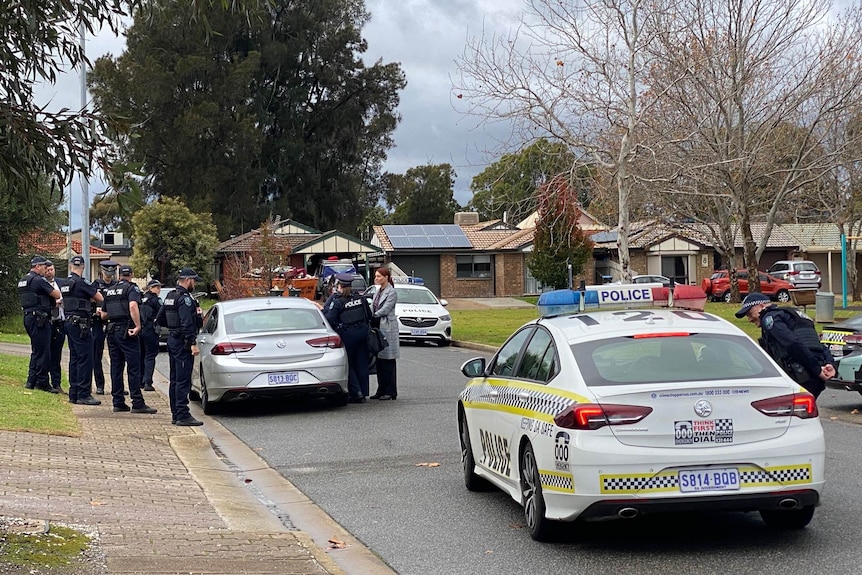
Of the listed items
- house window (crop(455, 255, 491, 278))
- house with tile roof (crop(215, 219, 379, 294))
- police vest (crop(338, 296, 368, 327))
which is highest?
house with tile roof (crop(215, 219, 379, 294))

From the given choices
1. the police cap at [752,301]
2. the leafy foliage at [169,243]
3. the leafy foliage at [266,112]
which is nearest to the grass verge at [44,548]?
the police cap at [752,301]

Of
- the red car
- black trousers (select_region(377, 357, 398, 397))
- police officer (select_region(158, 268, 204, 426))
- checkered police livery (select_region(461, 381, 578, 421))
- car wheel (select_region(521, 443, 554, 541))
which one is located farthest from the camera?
the red car

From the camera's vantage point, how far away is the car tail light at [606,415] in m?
6.42

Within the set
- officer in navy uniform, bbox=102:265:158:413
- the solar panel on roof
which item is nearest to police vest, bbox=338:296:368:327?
officer in navy uniform, bbox=102:265:158:413

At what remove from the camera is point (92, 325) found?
49.4ft

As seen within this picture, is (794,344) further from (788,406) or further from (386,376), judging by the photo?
(386,376)

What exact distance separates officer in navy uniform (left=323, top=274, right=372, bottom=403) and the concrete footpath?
2.94 metres

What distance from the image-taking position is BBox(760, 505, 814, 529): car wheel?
7.02 meters

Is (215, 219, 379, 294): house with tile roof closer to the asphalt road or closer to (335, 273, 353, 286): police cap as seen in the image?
(335, 273, 353, 286): police cap

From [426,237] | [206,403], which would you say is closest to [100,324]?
[206,403]

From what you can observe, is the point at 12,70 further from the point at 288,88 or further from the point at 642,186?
the point at 288,88

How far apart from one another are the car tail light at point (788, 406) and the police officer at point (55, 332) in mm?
10639

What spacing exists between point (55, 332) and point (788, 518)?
453 inches

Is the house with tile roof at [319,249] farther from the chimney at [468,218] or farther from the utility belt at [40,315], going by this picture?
the utility belt at [40,315]
